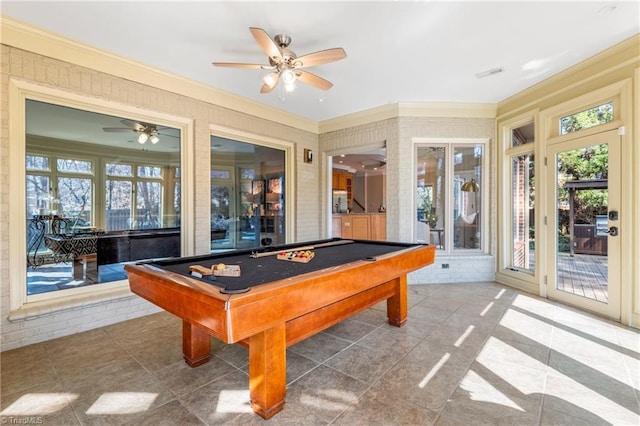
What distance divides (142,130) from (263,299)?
313cm

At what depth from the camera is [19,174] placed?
2551mm

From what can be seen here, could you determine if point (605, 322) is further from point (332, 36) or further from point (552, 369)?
point (332, 36)

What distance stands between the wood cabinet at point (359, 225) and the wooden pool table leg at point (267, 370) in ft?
18.8

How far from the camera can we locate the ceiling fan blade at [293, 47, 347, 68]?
2.36m

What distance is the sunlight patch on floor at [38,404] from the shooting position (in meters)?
1.69

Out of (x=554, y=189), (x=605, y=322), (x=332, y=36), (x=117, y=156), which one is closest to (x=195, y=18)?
(x=332, y=36)

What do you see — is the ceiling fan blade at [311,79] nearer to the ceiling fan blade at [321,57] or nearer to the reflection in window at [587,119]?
the ceiling fan blade at [321,57]

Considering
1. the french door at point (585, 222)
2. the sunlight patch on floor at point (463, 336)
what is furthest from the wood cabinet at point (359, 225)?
the sunlight patch on floor at point (463, 336)

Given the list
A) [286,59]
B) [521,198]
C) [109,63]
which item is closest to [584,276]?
[521,198]

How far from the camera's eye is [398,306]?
2.89 m

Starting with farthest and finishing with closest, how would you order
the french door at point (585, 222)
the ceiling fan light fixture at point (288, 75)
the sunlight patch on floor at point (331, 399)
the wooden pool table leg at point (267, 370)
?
1. the french door at point (585, 222)
2. the ceiling fan light fixture at point (288, 75)
3. the sunlight patch on floor at point (331, 399)
4. the wooden pool table leg at point (267, 370)

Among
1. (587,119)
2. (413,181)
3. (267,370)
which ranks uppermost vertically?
(587,119)

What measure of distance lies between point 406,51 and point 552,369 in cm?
311

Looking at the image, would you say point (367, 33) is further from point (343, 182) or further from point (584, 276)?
point (343, 182)
